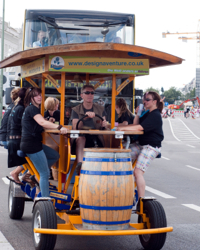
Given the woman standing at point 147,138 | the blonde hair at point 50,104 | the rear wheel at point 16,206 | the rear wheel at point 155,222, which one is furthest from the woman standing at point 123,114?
the rear wheel at point 155,222

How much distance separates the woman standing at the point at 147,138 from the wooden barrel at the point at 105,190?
43.5 inches

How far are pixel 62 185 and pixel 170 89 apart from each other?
528 feet

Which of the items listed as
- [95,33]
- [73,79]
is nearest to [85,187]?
[73,79]

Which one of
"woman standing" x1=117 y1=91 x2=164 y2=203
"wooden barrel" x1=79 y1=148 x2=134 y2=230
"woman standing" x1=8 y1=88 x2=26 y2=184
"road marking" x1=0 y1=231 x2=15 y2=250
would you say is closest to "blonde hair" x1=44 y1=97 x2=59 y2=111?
"woman standing" x1=8 y1=88 x2=26 y2=184

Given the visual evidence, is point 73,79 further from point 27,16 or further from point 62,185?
point 27,16

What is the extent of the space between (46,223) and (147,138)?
1885mm

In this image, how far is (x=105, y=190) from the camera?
4.59 m

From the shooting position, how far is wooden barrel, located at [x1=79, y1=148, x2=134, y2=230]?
4.60 m

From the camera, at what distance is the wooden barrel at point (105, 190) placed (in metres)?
4.60

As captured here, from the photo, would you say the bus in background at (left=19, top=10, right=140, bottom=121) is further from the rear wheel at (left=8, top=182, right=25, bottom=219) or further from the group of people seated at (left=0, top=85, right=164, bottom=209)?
the rear wheel at (left=8, top=182, right=25, bottom=219)


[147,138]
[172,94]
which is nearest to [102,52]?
[147,138]

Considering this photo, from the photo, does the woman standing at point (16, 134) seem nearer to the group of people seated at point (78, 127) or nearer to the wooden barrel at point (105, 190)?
the group of people seated at point (78, 127)

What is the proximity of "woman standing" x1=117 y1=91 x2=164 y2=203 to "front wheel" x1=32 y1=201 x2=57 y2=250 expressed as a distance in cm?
140

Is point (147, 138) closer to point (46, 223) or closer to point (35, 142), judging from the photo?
point (35, 142)
